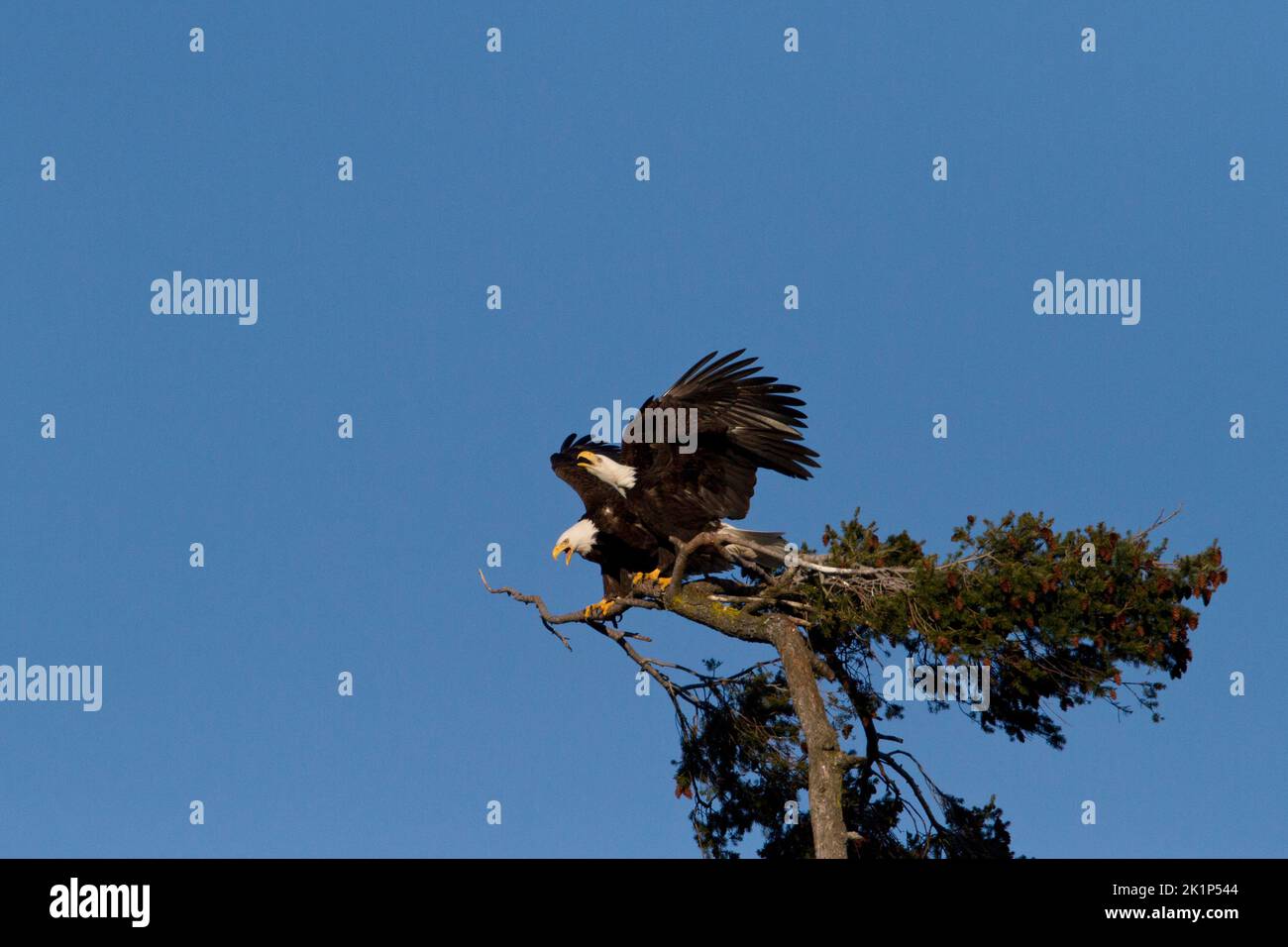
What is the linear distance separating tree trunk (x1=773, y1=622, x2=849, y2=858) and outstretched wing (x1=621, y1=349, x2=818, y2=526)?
263 centimetres

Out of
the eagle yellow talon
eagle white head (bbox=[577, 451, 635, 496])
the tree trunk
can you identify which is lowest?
the tree trunk

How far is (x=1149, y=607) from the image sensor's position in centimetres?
1093

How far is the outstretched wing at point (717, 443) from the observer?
14.3m

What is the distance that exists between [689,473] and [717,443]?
1.35ft

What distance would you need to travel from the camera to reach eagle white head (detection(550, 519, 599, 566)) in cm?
1528

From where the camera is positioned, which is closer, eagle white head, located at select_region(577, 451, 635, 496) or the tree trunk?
the tree trunk

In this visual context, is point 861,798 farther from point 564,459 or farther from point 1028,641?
point 564,459

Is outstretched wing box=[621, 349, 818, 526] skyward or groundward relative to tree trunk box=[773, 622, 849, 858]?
skyward

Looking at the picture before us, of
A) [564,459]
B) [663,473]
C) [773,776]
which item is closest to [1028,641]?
[773,776]

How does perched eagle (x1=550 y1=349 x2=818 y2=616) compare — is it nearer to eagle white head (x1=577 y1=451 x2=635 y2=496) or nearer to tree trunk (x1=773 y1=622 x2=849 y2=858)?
eagle white head (x1=577 y1=451 x2=635 y2=496)

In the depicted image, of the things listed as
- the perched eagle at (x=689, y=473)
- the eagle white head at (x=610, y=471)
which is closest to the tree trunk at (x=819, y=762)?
the perched eagle at (x=689, y=473)

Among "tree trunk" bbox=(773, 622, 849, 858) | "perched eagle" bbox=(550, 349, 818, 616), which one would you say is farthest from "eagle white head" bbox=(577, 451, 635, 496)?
"tree trunk" bbox=(773, 622, 849, 858)

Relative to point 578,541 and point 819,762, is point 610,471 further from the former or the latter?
point 819,762

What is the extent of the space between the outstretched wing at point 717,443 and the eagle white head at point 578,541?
0.81m
